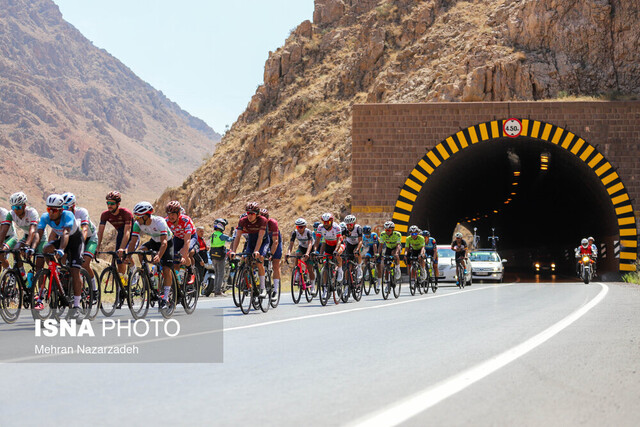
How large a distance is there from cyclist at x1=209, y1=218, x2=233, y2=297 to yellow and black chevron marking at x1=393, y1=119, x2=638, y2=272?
48.0 feet

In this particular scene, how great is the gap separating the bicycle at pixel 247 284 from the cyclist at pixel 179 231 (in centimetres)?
81

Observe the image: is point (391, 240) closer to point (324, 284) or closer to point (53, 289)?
point (324, 284)

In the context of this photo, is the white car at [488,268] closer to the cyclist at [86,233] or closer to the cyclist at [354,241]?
the cyclist at [354,241]

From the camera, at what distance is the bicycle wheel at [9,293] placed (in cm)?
1143

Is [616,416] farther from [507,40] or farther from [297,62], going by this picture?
[297,62]

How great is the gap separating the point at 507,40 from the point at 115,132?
127m

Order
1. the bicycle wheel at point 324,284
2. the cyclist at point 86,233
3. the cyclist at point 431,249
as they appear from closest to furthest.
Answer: the cyclist at point 86,233, the bicycle wheel at point 324,284, the cyclist at point 431,249

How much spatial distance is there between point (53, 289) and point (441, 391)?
269 inches

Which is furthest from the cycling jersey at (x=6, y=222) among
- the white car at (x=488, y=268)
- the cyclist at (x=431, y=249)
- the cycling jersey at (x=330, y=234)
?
the white car at (x=488, y=268)

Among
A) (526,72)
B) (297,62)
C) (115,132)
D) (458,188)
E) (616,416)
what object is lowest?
(616,416)

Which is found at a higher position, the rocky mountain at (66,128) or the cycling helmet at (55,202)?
the rocky mountain at (66,128)

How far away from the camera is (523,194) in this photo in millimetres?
52344

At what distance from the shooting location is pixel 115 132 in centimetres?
16675

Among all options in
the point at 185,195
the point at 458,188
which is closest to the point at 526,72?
the point at 458,188
